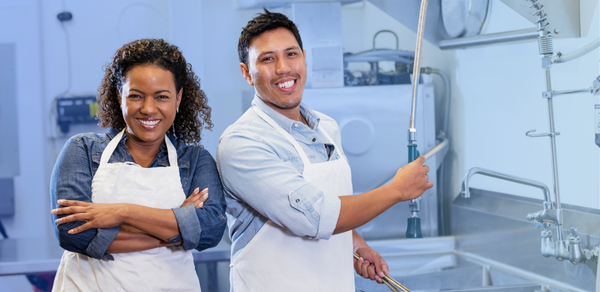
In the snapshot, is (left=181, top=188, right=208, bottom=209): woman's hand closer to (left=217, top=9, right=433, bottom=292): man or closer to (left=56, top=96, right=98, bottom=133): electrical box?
(left=217, top=9, right=433, bottom=292): man

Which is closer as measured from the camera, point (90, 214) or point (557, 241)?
point (90, 214)

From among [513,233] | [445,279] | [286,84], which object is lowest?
[445,279]

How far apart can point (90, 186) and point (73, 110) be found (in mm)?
1594

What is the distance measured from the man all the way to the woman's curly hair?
13 centimetres

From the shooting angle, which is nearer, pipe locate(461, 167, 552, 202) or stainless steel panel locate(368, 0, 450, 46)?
pipe locate(461, 167, 552, 202)

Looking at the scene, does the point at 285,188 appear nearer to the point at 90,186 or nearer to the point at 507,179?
the point at 90,186

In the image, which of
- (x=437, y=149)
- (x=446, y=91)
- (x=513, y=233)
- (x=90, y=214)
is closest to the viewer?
(x=90, y=214)

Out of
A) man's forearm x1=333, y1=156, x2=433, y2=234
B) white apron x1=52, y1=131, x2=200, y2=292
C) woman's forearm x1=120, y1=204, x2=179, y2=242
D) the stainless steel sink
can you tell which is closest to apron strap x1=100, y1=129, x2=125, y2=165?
white apron x1=52, y1=131, x2=200, y2=292

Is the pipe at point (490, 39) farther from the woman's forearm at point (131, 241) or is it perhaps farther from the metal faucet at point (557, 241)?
the woman's forearm at point (131, 241)

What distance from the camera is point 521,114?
155 cm

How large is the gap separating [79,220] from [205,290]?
86 cm

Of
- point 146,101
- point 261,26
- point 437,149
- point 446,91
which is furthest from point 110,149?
point 446,91

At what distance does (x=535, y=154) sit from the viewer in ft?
4.87

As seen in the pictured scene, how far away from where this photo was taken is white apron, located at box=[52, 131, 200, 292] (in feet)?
2.64
